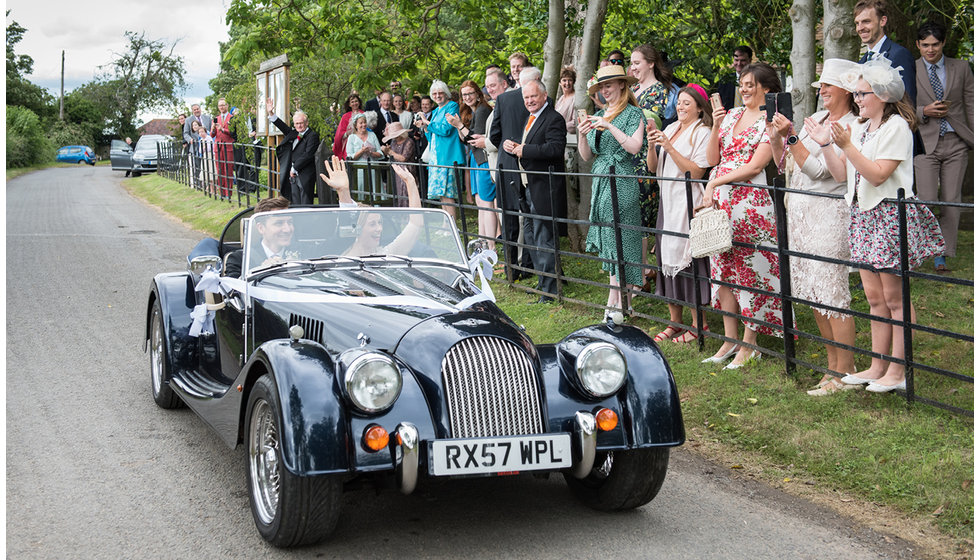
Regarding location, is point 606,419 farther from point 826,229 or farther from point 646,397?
point 826,229

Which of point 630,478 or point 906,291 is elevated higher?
point 906,291

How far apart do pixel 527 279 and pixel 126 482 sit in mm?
6271

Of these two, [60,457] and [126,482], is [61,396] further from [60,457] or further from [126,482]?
[126,482]

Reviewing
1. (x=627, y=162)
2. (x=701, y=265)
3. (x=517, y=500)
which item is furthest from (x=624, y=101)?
(x=517, y=500)

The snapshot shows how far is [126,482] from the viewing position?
17.6 ft

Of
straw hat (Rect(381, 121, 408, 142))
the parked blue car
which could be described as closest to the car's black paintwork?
straw hat (Rect(381, 121, 408, 142))

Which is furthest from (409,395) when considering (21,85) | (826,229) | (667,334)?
(21,85)

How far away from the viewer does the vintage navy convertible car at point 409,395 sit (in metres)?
4.24

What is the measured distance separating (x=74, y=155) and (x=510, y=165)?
57.0 m

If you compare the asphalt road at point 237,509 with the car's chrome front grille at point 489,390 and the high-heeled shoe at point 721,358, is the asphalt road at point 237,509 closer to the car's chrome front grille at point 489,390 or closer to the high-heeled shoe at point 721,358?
the car's chrome front grille at point 489,390

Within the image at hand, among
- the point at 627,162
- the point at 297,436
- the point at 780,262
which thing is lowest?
the point at 297,436

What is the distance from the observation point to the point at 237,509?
16.4 ft

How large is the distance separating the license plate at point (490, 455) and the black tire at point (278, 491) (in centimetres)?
47

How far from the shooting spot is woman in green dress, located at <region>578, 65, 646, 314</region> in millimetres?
8680
